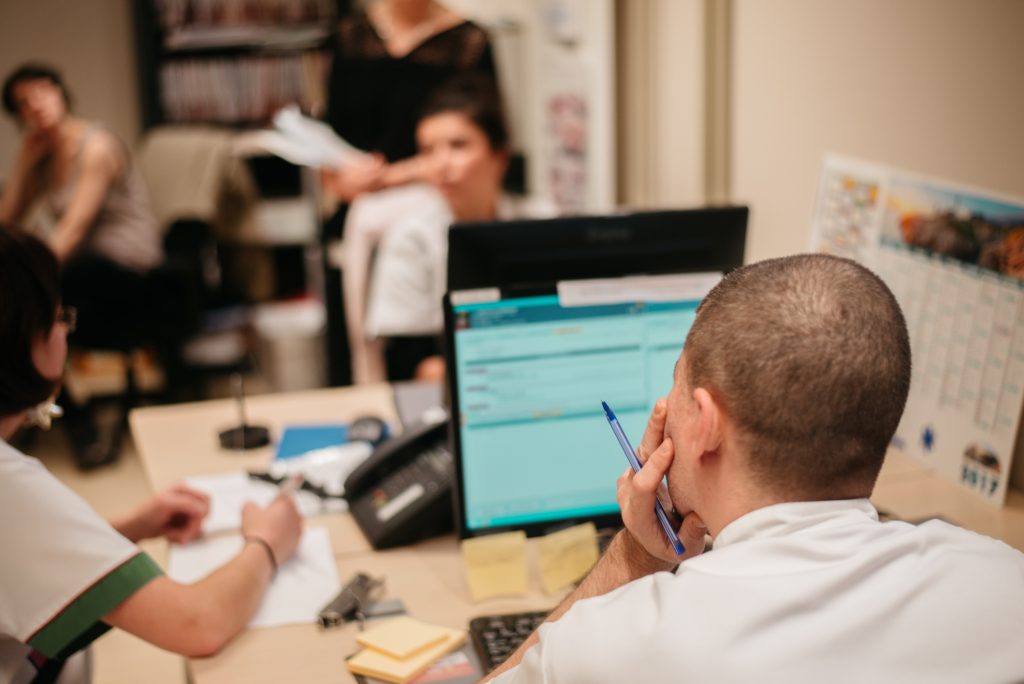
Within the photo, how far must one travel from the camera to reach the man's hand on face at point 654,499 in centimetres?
108

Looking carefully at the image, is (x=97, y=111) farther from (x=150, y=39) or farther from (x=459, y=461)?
(x=459, y=461)

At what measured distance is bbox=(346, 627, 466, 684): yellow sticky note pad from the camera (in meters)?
A: 1.28

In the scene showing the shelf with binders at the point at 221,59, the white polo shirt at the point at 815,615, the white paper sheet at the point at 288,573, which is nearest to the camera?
the white polo shirt at the point at 815,615

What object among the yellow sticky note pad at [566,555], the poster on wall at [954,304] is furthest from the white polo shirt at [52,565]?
the poster on wall at [954,304]

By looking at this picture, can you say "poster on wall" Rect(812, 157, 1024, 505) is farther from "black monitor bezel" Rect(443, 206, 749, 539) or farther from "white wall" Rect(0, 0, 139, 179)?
"white wall" Rect(0, 0, 139, 179)

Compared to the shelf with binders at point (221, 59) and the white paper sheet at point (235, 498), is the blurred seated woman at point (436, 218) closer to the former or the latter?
the white paper sheet at point (235, 498)

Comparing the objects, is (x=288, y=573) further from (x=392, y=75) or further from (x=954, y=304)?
(x=392, y=75)

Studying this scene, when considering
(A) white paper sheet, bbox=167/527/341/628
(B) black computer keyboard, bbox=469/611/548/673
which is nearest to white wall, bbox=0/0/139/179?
(A) white paper sheet, bbox=167/527/341/628

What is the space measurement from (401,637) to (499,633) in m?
0.12

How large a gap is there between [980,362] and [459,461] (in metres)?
0.83

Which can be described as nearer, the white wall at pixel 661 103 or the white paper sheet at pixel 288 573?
the white paper sheet at pixel 288 573

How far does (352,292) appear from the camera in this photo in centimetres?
351

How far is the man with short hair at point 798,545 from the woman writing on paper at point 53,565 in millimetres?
548

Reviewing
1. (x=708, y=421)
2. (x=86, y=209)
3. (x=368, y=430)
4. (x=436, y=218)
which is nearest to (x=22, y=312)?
(x=368, y=430)
